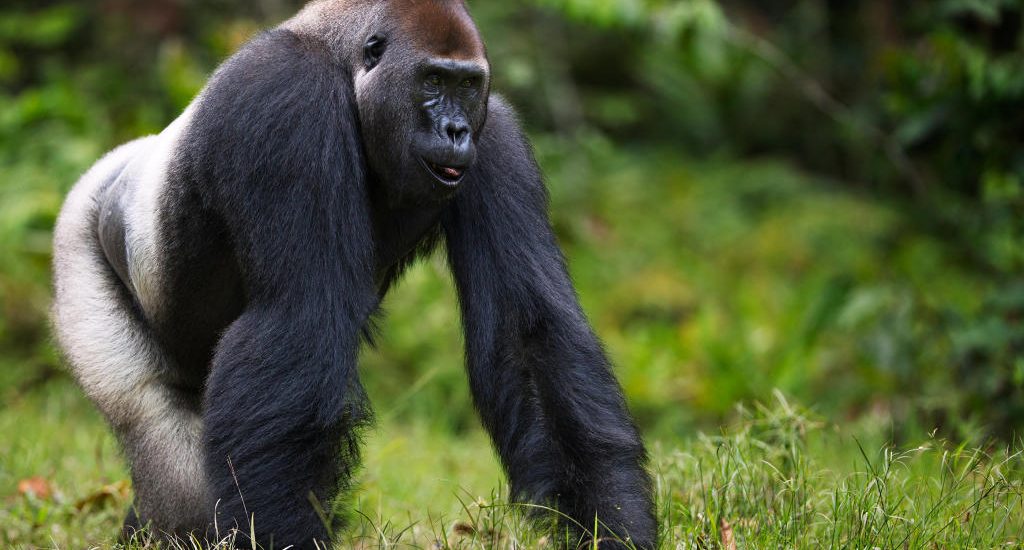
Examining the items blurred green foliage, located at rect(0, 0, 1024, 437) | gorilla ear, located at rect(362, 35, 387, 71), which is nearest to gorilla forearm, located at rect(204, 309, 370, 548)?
gorilla ear, located at rect(362, 35, 387, 71)

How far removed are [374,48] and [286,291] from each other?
2.93 feet

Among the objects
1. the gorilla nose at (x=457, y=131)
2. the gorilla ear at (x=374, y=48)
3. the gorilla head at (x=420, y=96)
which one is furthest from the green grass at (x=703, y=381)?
the gorilla ear at (x=374, y=48)

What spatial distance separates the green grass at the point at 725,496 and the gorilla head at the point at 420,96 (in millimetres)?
992

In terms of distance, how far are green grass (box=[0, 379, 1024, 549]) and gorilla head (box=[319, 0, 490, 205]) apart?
3.25 feet

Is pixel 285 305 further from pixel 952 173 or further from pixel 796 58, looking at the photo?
pixel 796 58

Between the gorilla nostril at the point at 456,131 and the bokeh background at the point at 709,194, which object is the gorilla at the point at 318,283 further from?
the bokeh background at the point at 709,194

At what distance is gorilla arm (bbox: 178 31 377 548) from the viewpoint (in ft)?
10.4

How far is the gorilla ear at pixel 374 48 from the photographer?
3607 mm

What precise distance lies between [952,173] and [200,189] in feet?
15.2

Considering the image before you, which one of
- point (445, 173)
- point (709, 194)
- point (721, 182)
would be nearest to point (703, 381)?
point (709, 194)

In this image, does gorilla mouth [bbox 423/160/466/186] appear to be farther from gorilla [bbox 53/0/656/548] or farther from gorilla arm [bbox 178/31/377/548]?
gorilla arm [bbox 178/31/377/548]

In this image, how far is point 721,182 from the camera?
1047cm

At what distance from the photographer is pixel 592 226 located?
31.6ft

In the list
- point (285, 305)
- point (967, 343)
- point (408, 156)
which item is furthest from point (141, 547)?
point (967, 343)
